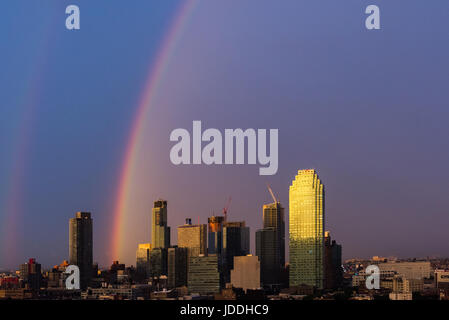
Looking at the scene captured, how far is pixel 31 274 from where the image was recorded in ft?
449

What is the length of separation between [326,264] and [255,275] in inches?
650

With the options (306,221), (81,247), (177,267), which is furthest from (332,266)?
(81,247)

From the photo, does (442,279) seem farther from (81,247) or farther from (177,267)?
(81,247)

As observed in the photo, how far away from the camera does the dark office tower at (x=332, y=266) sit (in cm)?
13712

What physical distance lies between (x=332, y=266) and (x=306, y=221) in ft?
42.0

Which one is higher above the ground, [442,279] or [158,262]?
[158,262]

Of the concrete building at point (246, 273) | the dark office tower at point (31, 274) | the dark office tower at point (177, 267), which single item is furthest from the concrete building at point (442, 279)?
the dark office tower at point (31, 274)

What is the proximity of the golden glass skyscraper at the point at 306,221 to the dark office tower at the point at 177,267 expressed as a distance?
69.3 feet

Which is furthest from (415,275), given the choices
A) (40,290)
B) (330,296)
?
(40,290)

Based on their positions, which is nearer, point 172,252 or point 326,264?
point 326,264

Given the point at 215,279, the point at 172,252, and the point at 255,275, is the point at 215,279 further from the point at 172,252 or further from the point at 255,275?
the point at 172,252
